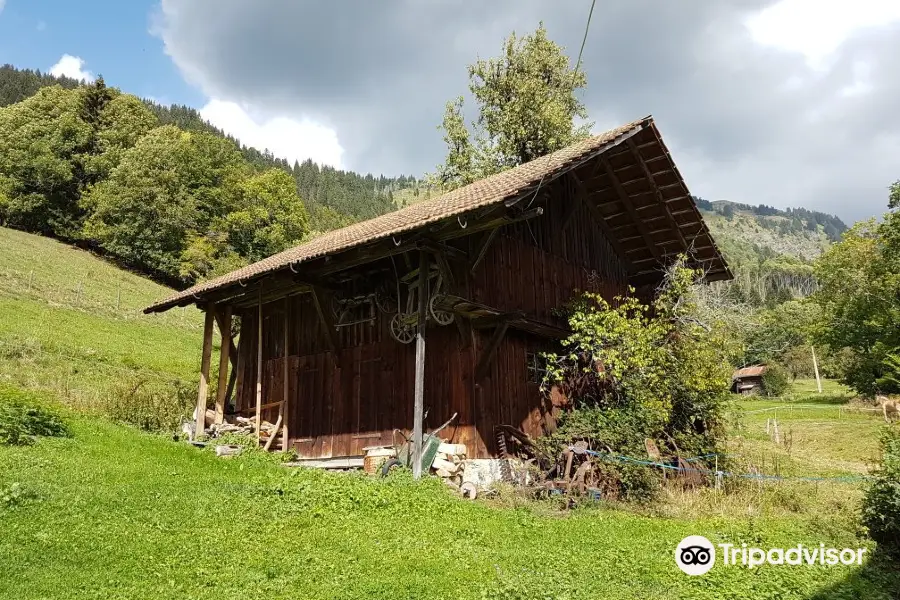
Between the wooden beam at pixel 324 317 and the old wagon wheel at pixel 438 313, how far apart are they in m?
2.91

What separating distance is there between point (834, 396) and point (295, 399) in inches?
1799

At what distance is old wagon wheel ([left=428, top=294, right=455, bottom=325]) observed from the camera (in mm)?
10727

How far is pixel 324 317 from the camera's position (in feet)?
42.9

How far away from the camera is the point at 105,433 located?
39.6 feet

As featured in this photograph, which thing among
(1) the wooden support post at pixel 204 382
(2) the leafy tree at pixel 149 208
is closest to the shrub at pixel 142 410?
(1) the wooden support post at pixel 204 382

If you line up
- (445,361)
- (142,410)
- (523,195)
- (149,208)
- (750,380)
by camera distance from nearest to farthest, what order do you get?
(523,195), (445,361), (142,410), (149,208), (750,380)

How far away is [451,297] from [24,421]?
23.8 ft

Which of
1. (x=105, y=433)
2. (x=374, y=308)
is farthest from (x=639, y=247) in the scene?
(x=105, y=433)

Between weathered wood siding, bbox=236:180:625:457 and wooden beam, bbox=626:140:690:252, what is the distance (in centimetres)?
175

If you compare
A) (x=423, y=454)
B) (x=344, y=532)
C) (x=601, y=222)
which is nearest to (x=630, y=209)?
(x=601, y=222)

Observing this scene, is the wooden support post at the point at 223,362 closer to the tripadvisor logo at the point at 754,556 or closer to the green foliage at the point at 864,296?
the tripadvisor logo at the point at 754,556

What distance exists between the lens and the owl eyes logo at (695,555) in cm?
650

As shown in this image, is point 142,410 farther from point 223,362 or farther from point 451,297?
point 451,297

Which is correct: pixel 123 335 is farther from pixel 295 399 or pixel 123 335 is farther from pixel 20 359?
pixel 295 399
